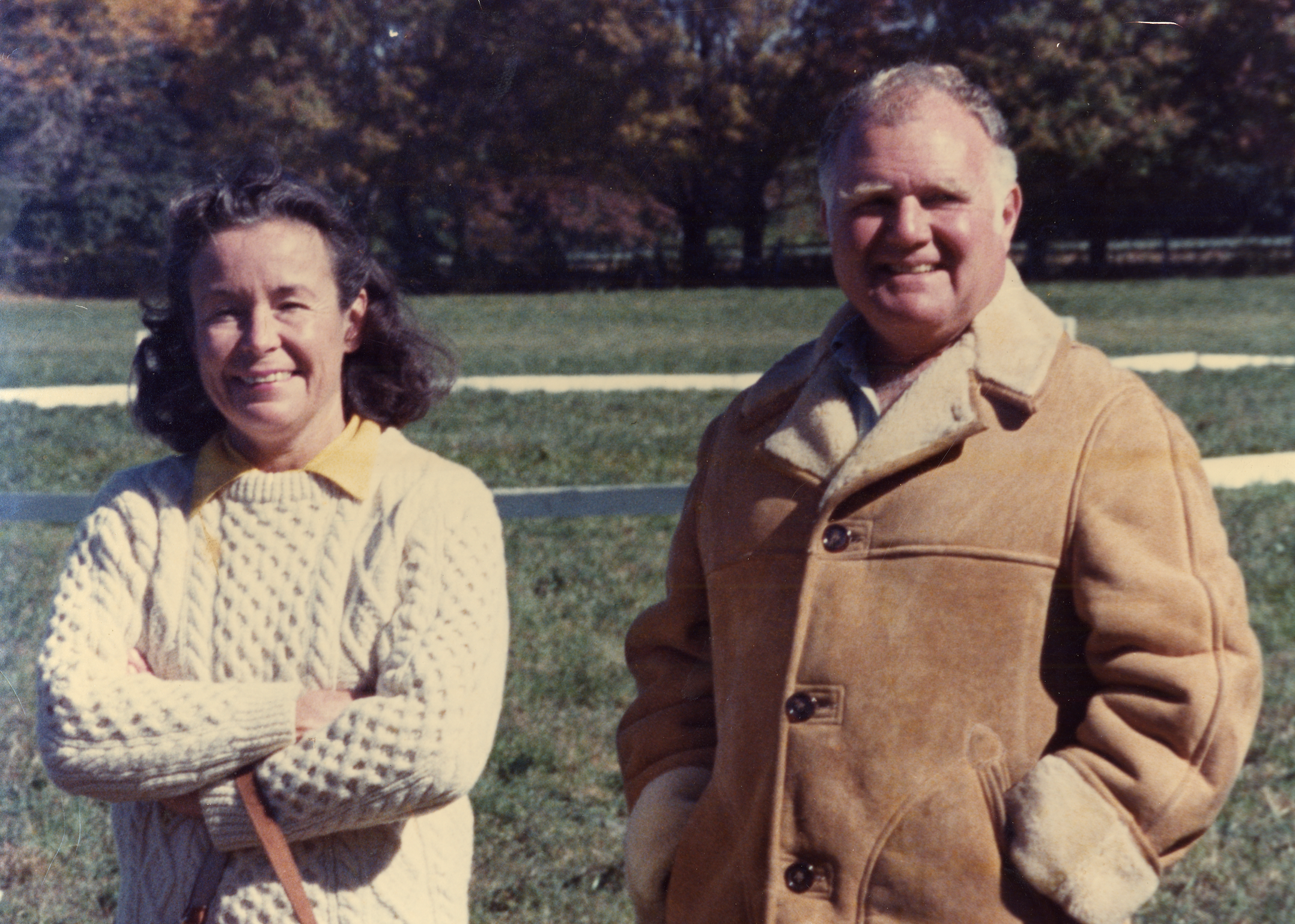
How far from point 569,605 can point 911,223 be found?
457 centimetres

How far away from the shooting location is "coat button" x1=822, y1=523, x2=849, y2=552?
1892 millimetres

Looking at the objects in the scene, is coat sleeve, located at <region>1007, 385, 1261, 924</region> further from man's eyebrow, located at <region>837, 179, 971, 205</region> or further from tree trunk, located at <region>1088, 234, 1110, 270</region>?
tree trunk, located at <region>1088, 234, 1110, 270</region>

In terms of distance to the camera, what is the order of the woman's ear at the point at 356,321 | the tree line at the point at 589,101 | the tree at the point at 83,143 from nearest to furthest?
the woman's ear at the point at 356,321, the tree line at the point at 589,101, the tree at the point at 83,143

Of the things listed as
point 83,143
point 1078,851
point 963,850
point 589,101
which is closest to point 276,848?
point 963,850

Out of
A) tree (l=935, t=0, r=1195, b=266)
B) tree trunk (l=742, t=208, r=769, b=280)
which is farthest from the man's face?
tree trunk (l=742, t=208, r=769, b=280)

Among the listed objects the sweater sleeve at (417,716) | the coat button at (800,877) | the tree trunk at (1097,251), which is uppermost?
the tree trunk at (1097,251)

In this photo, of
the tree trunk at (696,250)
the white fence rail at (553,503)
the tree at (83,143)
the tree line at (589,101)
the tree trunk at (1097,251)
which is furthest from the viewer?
the tree trunk at (1097,251)

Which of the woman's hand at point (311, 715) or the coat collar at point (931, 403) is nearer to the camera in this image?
the coat collar at point (931, 403)

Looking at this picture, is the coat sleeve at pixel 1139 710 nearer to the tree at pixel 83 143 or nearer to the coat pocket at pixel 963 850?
the coat pocket at pixel 963 850

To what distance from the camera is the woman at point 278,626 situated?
79.8 inches

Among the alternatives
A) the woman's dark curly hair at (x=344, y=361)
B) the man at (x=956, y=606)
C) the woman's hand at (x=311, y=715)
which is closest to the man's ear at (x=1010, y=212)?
the man at (x=956, y=606)

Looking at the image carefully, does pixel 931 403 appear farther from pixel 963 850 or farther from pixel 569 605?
pixel 569 605

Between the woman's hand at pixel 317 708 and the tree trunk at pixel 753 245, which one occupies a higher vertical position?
the tree trunk at pixel 753 245

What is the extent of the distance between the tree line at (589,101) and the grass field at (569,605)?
1.90 meters
